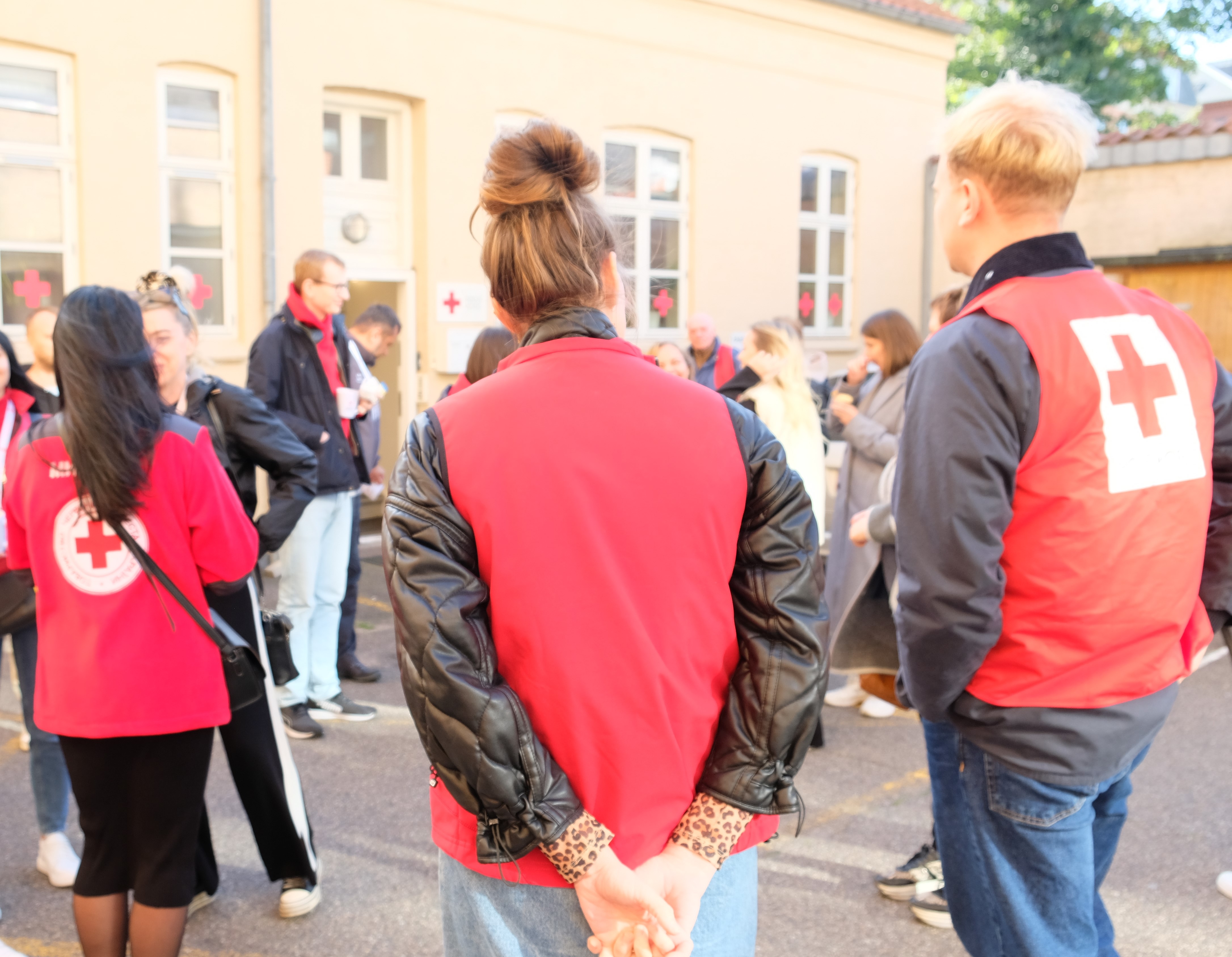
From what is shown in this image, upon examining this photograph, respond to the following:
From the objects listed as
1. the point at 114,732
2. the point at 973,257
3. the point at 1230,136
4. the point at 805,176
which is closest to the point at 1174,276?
the point at 1230,136

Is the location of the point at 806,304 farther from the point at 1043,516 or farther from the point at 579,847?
the point at 579,847

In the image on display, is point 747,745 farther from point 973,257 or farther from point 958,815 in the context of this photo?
point 973,257

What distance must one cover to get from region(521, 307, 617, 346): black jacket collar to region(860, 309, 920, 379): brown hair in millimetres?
3554

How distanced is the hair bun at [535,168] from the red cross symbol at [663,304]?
10115 mm

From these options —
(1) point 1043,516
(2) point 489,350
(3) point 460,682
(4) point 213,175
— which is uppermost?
(4) point 213,175

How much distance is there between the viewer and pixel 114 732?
8.23 ft

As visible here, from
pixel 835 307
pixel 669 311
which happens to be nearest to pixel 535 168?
pixel 669 311

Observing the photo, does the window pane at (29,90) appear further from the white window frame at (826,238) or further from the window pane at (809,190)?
the window pane at (809,190)

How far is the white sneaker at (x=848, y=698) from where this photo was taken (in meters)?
5.56

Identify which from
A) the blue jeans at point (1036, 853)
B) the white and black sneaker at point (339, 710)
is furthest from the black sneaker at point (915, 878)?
the white and black sneaker at point (339, 710)

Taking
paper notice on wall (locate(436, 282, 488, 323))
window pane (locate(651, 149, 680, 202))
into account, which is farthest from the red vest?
window pane (locate(651, 149, 680, 202))

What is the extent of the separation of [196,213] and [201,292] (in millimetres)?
684

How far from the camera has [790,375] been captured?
5.16 m

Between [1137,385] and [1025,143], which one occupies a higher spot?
[1025,143]
